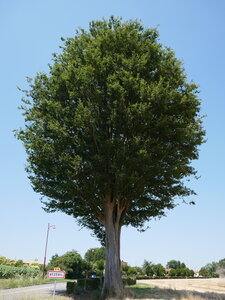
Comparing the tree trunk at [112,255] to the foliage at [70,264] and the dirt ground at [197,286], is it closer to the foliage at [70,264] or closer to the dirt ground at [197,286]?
the dirt ground at [197,286]

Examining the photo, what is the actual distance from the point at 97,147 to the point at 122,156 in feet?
6.71

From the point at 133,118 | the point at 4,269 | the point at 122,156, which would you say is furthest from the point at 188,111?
the point at 4,269

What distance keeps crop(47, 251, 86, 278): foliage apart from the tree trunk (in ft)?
132

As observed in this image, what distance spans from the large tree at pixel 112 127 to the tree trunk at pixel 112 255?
0.07 m

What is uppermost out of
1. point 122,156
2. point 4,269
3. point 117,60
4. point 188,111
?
point 117,60

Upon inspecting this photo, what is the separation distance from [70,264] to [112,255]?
42.8 m

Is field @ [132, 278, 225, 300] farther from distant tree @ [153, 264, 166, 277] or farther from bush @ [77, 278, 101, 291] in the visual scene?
distant tree @ [153, 264, 166, 277]

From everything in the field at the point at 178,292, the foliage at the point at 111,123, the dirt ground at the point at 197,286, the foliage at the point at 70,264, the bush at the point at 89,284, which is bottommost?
the dirt ground at the point at 197,286

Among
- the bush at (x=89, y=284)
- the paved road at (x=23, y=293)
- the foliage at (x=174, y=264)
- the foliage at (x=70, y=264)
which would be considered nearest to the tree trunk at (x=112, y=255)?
the paved road at (x=23, y=293)

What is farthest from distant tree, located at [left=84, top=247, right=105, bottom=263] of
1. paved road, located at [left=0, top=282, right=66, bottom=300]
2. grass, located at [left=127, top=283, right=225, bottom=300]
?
grass, located at [left=127, top=283, right=225, bottom=300]

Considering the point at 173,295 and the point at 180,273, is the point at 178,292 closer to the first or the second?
the point at 173,295

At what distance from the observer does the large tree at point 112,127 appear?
699 inches

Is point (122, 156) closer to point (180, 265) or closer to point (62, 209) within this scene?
point (62, 209)

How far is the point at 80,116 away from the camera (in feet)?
57.9
